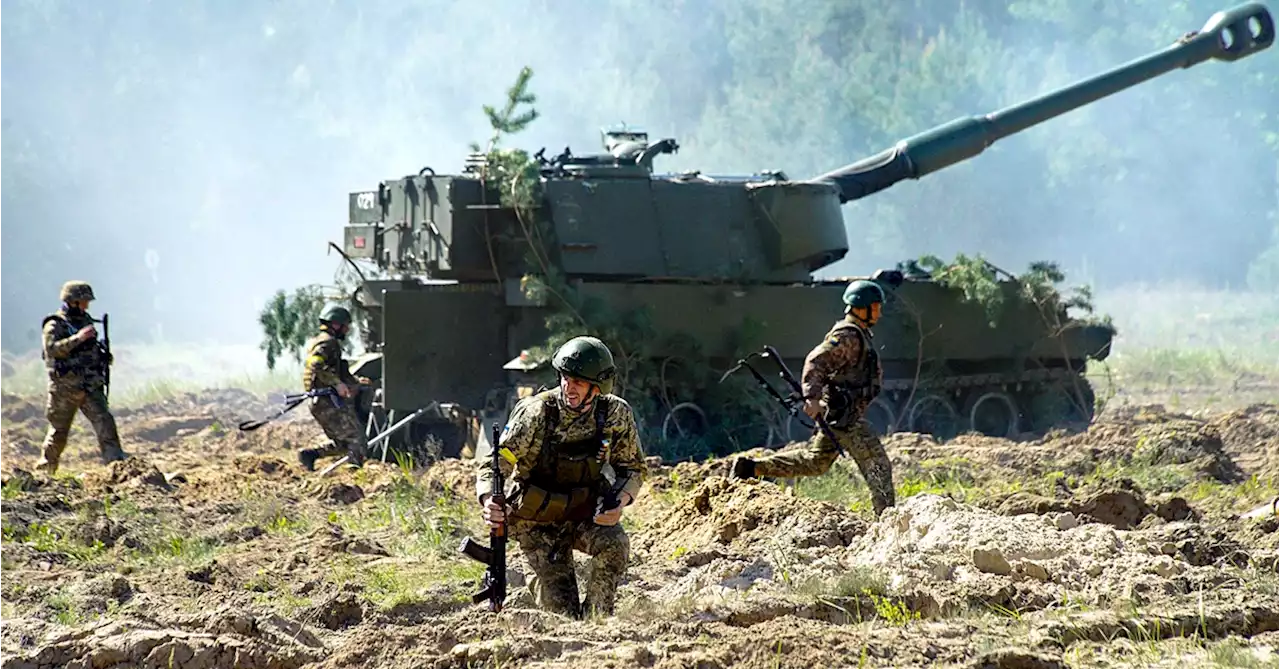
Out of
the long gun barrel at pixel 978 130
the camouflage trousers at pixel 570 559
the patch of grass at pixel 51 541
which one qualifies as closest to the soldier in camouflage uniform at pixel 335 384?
the patch of grass at pixel 51 541

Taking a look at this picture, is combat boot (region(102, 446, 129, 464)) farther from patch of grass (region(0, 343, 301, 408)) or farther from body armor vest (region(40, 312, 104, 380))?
patch of grass (region(0, 343, 301, 408))

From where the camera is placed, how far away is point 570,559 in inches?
A: 285

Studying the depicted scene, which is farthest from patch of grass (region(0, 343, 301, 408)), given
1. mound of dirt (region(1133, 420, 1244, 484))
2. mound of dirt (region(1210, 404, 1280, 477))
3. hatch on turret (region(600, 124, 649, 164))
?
mound of dirt (region(1133, 420, 1244, 484))

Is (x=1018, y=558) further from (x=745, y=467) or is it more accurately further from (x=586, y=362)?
(x=745, y=467)

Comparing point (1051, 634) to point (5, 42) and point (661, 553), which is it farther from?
point (5, 42)

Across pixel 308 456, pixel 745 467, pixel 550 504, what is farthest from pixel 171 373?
pixel 550 504

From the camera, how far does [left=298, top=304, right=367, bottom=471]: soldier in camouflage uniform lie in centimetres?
1435

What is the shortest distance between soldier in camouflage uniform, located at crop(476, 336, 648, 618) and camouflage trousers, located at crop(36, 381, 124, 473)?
7.46m

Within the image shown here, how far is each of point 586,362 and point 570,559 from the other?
89cm

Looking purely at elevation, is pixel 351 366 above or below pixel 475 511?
above

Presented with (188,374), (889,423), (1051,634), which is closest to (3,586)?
(1051,634)

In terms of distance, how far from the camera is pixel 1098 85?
A: 17.3 metres

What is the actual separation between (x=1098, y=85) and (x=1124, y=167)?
26.4 meters

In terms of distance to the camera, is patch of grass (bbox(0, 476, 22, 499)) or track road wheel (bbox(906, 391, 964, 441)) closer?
patch of grass (bbox(0, 476, 22, 499))
